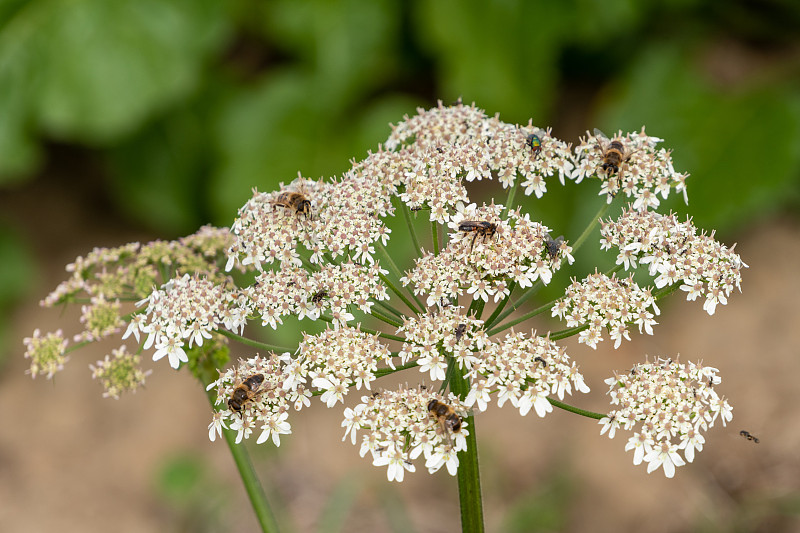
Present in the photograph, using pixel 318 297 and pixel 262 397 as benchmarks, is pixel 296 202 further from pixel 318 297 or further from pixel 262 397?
pixel 262 397

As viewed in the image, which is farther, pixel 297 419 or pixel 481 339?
pixel 297 419

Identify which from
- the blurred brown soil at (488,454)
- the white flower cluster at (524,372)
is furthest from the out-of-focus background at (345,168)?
the white flower cluster at (524,372)

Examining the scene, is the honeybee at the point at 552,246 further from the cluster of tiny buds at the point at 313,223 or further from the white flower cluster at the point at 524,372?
the cluster of tiny buds at the point at 313,223

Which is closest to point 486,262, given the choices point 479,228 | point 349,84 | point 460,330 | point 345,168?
point 479,228

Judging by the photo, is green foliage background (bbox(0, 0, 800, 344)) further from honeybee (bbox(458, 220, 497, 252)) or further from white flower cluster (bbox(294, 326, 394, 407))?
white flower cluster (bbox(294, 326, 394, 407))

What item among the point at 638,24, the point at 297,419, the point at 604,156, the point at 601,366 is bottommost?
the point at 604,156

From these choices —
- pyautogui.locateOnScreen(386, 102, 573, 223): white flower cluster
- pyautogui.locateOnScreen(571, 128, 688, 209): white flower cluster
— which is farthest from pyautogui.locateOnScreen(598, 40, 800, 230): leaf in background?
pyautogui.locateOnScreen(386, 102, 573, 223): white flower cluster

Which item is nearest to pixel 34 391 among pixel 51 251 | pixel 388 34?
pixel 51 251

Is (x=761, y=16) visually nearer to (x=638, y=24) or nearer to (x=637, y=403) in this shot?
(x=638, y=24)
